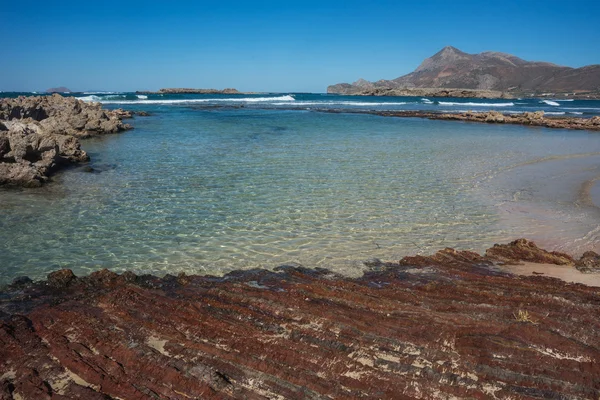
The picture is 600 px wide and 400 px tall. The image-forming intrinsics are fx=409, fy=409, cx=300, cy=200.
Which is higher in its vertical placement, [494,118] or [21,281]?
[494,118]

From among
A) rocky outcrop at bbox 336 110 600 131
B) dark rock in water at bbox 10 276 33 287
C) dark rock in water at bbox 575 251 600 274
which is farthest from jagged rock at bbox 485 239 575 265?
rocky outcrop at bbox 336 110 600 131

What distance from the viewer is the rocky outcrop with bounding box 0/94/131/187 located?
40.2ft

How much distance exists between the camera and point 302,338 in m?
4.32

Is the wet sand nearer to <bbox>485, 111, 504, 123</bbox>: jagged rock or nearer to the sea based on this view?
the sea

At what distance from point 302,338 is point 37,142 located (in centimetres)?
1394

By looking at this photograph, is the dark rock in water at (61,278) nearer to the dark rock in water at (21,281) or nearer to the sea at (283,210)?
the dark rock in water at (21,281)

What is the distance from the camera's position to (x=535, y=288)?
18.0 ft

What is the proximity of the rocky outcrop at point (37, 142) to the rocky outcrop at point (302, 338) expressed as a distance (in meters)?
7.83

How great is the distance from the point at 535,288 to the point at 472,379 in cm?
249

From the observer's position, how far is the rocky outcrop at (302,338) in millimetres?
3599

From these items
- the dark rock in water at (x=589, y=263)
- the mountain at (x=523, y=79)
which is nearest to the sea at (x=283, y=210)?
the dark rock in water at (x=589, y=263)

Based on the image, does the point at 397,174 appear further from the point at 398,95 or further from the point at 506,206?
the point at 398,95

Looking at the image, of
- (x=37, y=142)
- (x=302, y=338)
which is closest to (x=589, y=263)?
(x=302, y=338)

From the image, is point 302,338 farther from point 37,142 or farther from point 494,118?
point 494,118
